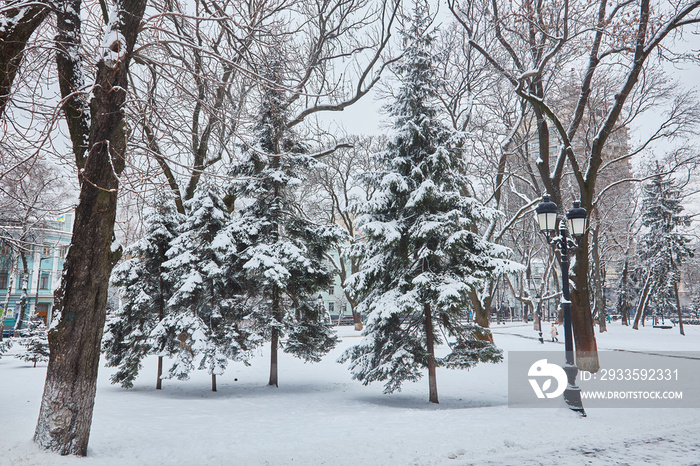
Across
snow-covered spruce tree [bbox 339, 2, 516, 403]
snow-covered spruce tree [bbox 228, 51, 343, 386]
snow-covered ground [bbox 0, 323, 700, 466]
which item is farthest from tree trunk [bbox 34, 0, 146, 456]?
snow-covered spruce tree [bbox 228, 51, 343, 386]

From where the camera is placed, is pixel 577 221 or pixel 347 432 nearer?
pixel 347 432

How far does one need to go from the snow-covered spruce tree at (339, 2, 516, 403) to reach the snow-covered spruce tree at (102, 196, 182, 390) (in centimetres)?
632

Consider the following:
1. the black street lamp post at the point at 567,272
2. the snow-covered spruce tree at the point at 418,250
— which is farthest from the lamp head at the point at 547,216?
the snow-covered spruce tree at the point at 418,250

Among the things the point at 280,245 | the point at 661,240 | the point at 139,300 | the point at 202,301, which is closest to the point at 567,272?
the point at 280,245

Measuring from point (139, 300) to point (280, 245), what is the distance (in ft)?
14.8

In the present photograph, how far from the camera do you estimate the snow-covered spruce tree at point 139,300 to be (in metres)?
13.6

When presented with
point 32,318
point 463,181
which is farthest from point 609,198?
point 32,318

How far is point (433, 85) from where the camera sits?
42.0 ft

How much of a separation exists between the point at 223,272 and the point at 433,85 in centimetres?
821

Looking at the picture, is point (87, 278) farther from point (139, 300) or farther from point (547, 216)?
point (139, 300)

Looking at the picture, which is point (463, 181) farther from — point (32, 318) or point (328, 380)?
point (32, 318)

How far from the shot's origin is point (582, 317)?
42.9ft

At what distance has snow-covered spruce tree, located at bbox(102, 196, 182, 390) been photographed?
44.6 ft

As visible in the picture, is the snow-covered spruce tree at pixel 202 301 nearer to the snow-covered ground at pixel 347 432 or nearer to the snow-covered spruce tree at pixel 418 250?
the snow-covered ground at pixel 347 432
